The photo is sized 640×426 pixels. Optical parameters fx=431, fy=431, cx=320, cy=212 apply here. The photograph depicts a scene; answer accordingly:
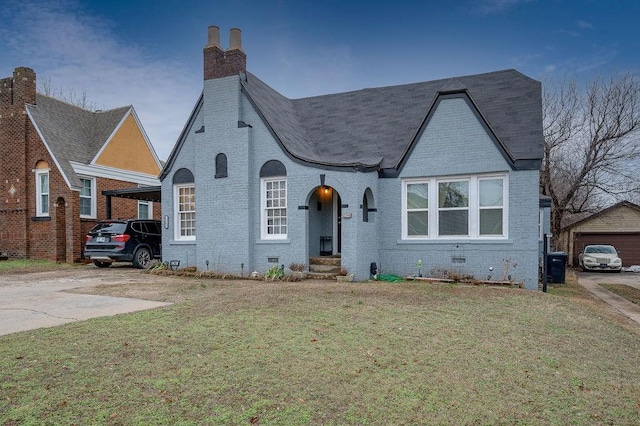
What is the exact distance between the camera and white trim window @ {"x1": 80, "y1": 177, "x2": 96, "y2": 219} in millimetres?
20250

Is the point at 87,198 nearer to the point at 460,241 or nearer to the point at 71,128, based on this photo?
the point at 71,128

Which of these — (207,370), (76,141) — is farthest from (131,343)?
(76,141)

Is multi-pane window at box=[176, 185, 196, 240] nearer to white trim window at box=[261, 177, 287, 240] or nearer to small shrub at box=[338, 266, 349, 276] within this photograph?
white trim window at box=[261, 177, 287, 240]

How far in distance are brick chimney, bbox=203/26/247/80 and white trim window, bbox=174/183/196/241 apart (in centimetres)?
395

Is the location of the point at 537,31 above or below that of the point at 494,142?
above

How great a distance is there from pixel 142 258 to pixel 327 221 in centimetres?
719

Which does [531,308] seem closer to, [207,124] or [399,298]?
[399,298]

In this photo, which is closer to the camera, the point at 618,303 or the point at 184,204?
the point at 618,303

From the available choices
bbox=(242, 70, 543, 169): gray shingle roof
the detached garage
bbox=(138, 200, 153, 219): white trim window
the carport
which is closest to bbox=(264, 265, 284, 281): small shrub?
bbox=(242, 70, 543, 169): gray shingle roof

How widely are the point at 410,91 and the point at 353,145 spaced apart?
3344mm

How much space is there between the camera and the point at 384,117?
15.9 m

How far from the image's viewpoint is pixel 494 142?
1252 cm

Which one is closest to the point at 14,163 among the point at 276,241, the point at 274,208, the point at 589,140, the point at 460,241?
the point at 274,208

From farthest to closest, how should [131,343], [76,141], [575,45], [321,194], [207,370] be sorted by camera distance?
[575,45], [76,141], [321,194], [131,343], [207,370]
